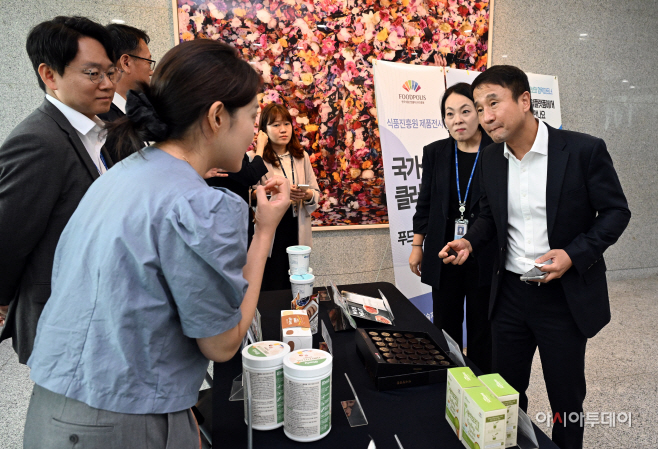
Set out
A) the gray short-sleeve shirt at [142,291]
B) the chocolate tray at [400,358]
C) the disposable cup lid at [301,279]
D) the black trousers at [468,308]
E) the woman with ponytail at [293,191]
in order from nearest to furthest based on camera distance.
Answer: the gray short-sleeve shirt at [142,291] → the chocolate tray at [400,358] → the disposable cup lid at [301,279] → the black trousers at [468,308] → the woman with ponytail at [293,191]

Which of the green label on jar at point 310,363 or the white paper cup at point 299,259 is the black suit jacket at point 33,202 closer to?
the white paper cup at point 299,259

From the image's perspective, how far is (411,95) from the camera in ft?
10.7

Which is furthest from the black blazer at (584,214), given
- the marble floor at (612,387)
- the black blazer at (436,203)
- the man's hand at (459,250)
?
the marble floor at (612,387)

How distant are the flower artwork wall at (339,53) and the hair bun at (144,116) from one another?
2.69 metres

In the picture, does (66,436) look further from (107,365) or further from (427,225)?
(427,225)

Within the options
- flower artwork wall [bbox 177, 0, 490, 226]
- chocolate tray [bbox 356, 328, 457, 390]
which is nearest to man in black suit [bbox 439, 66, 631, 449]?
chocolate tray [bbox 356, 328, 457, 390]

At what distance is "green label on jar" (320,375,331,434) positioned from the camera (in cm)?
83

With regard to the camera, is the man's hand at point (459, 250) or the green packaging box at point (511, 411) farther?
the man's hand at point (459, 250)

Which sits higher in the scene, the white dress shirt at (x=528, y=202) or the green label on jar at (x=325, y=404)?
the white dress shirt at (x=528, y=202)

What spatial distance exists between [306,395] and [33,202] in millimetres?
1012

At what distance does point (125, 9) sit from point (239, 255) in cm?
318

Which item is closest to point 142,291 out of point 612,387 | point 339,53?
point 612,387

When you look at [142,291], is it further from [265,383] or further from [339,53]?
[339,53]

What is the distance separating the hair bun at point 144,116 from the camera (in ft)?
2.33
